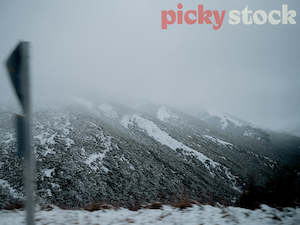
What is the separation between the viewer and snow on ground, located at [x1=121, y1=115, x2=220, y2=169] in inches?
1256

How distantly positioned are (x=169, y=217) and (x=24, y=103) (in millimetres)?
5599

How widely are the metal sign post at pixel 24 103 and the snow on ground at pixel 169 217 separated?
3355mm

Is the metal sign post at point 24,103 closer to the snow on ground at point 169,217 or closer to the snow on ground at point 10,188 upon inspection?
the snow on ground at point 169,217

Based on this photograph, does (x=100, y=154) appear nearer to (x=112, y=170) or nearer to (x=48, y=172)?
(x=112, y=170)

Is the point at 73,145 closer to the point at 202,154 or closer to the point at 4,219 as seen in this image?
the point at 4,219

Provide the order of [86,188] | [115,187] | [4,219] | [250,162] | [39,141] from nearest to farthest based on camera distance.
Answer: [4,219]
[86,188]
[115,187]
[39,141]
[250,162]

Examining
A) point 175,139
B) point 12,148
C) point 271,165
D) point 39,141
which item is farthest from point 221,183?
point 12,148

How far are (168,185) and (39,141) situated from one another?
21.2 m

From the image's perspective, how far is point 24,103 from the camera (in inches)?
90.0

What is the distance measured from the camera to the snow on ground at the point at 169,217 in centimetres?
467

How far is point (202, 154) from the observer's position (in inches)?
1323

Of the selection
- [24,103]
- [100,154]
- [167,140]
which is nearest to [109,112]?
[167,140]

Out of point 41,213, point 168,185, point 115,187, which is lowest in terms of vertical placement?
point 168,185

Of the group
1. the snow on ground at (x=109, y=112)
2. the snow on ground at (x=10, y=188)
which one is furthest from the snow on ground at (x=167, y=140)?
the snow on ground at (x=10, y=188)
